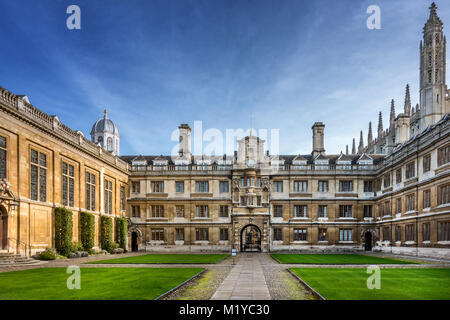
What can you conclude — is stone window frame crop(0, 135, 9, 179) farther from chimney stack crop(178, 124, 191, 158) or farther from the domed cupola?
the domed cupola

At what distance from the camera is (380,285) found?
47.0 feet

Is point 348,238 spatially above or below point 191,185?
below

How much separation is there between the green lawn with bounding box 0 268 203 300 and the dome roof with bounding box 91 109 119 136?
196 feet

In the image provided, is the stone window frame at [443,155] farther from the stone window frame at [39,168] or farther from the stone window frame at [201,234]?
the stone window frame at [39,168]

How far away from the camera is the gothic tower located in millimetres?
53406

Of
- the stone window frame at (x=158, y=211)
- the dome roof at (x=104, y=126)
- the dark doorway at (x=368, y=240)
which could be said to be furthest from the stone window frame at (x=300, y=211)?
the dome roof at (x=104, y=126)

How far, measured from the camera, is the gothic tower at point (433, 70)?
2103 inches

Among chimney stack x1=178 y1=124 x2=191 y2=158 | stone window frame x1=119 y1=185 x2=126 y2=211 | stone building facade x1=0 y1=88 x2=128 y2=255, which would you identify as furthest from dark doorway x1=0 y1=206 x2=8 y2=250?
chimney stack x1=178 y1=124 x2=191 y2=158

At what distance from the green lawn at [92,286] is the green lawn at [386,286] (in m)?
6.04

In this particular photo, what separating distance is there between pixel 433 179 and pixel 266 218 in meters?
20.1

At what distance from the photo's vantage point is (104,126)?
74.4 meters

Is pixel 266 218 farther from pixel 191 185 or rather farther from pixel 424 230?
pixel 424 230

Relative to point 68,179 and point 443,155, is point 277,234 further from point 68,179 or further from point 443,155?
point 68,179

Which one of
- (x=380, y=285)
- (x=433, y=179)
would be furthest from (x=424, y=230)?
(x=380, y=285)
